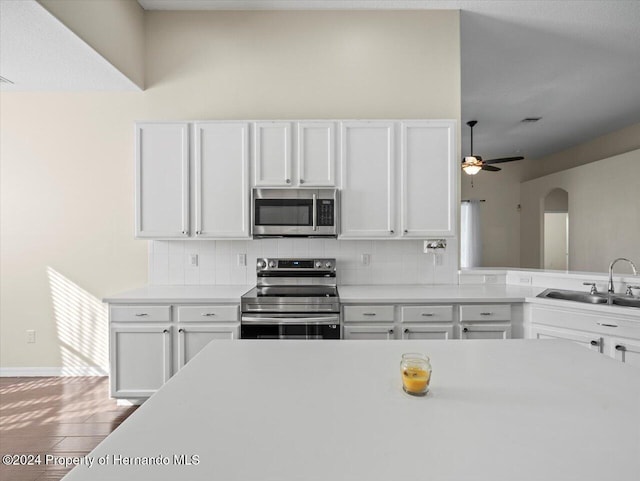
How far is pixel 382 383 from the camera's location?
44.2 inches

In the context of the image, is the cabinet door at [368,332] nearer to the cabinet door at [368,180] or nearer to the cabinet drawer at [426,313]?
the cabinet drawer at [426,313]

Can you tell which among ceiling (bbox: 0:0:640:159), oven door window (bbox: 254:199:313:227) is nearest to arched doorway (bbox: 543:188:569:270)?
ceiling (bbox: 0:0:640:159)

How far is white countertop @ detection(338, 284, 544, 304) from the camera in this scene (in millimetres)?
2787

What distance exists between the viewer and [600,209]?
21.2 feet

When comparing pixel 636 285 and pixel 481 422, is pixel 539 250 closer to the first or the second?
pixel 636 285

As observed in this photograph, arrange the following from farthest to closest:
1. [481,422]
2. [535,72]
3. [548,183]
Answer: [548,183], [535,72], [481,422]

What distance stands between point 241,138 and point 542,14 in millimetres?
3013

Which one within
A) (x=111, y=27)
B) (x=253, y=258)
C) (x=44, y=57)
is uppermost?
(x=111, y=27)

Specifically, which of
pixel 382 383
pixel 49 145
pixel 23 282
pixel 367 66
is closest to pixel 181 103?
pixel 49 145

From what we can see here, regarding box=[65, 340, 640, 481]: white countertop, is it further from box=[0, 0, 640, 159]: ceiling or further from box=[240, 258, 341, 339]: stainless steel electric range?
box=[0, 0, 640, 159]: ceiling

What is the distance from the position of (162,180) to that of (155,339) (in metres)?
1.30

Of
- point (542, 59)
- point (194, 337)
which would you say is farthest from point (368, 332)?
point (542, 59)

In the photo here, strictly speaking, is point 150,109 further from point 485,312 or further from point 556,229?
point 556,229

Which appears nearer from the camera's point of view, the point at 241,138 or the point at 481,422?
the point at 481,422
